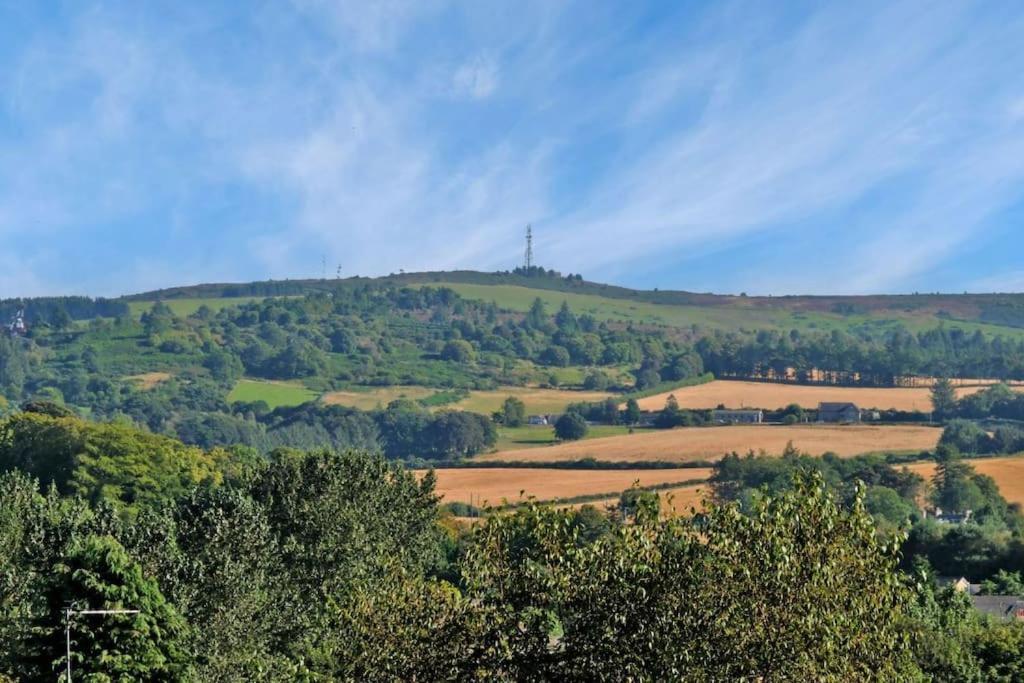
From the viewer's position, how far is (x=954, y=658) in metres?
48.8

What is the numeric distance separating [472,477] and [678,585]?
132730mm

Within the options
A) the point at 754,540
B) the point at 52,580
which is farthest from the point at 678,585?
the point at 52,580

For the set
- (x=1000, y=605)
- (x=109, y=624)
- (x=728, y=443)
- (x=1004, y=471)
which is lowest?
(x=1000, y=605)

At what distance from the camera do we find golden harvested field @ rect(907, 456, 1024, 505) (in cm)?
13675

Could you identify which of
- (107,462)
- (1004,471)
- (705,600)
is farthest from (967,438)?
(705,600)

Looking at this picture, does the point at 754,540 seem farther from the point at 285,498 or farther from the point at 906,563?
the point at 906,563

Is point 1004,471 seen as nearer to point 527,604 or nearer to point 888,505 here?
point 888,505

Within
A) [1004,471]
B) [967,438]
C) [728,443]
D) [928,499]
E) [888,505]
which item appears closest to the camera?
[888,505]

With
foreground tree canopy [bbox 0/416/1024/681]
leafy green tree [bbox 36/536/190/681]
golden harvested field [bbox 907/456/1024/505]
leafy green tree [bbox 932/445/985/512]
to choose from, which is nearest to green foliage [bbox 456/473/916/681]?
foreground tree canopy [bbox 0/416/1024/681]

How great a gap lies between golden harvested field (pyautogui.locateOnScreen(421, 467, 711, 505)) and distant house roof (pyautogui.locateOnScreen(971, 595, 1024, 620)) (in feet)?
198

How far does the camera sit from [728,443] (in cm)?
17225

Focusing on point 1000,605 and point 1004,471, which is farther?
point 1004,471

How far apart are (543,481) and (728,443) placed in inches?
1173

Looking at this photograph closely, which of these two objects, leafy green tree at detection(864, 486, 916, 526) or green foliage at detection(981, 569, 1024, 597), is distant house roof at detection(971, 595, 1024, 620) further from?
leafy green tree at detection(864, 486, 916, 526)
